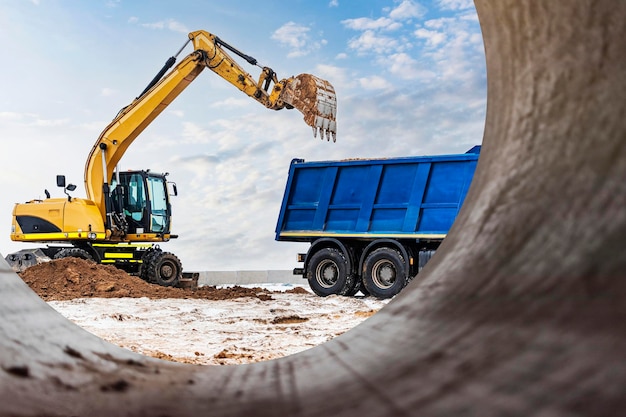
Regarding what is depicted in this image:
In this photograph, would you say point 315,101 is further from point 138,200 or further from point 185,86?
point 138,200

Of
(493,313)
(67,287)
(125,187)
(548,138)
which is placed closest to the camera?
(493,313)

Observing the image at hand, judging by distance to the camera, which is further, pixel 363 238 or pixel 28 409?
pixel 363 238

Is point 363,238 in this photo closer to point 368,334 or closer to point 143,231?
point 143,231

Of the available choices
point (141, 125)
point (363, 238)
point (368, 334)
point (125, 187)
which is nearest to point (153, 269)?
point (125, 187)

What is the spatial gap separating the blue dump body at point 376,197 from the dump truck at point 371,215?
18mm

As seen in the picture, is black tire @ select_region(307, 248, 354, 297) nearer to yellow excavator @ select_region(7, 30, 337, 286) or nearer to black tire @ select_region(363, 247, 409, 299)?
black tire @ select_region(363, 247, 409, 299)

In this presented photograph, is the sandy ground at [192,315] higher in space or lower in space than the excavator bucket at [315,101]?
lower

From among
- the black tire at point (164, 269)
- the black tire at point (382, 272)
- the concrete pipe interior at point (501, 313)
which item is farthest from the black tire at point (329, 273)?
the concrete pipe interior at point (501, 313)

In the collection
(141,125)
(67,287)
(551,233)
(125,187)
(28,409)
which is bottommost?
(67,287)

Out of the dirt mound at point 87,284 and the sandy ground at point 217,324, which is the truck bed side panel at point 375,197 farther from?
the dirt mound at point 87,284

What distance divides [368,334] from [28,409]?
1.54ft

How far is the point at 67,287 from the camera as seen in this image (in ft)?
35.2

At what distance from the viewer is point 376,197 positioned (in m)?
11.0

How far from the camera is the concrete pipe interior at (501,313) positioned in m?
0.49
